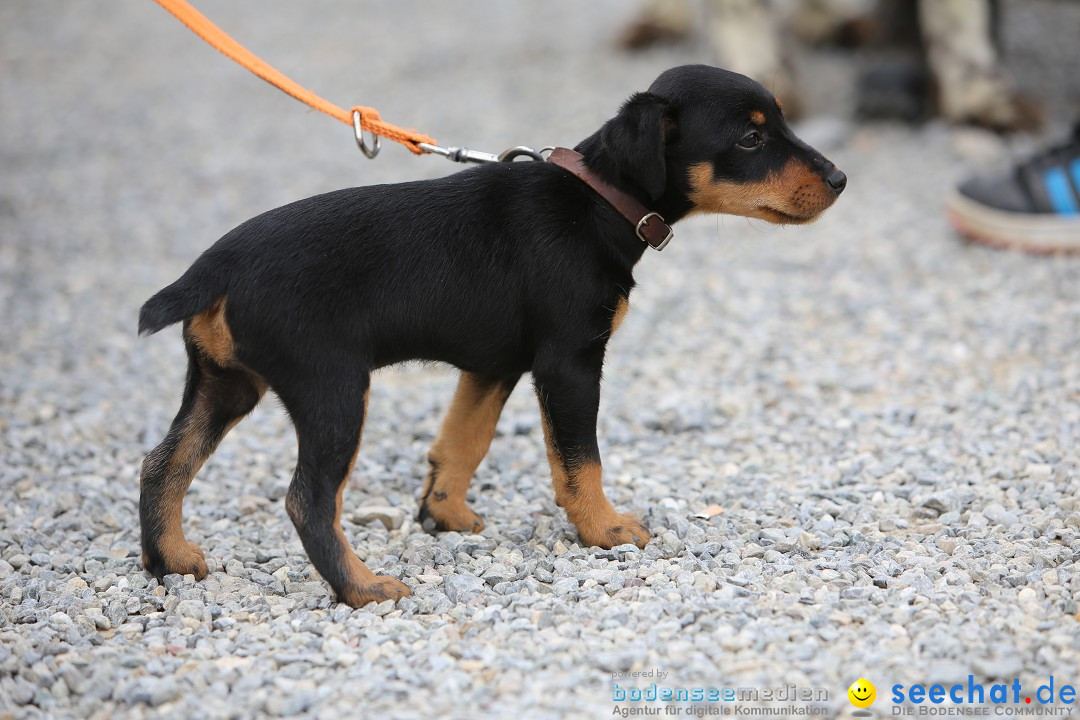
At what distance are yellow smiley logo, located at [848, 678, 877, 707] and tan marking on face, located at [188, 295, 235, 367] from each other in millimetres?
2105

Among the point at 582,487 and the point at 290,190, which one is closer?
the point at 582,487

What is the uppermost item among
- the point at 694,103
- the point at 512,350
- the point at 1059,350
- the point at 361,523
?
the point at 694,103

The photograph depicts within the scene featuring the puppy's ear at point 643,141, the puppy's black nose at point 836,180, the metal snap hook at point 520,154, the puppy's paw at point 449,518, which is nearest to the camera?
the puppy's ear at point 643,141

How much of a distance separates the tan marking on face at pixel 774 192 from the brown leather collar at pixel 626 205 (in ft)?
0.63

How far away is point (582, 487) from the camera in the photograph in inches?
149

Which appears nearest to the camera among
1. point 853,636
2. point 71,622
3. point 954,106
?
point 853,636

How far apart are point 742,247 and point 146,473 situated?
206 inches

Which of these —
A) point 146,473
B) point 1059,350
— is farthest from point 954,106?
point 146,473

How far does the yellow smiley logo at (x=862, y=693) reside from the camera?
9.29 feet

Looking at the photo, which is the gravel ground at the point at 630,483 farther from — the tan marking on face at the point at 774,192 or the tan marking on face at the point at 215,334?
the tan marking on face at the point at 774,192

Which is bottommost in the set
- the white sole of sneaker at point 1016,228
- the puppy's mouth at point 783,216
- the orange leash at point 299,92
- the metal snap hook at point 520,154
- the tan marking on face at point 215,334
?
the tan marking on face at point 215,334

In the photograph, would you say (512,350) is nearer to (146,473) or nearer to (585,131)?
(146,473)

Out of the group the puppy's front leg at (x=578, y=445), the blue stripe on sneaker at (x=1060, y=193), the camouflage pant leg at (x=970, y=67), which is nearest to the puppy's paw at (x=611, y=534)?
the puppy's front leg at (x=578, y=445)

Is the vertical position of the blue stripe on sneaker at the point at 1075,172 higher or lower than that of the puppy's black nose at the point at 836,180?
higher
